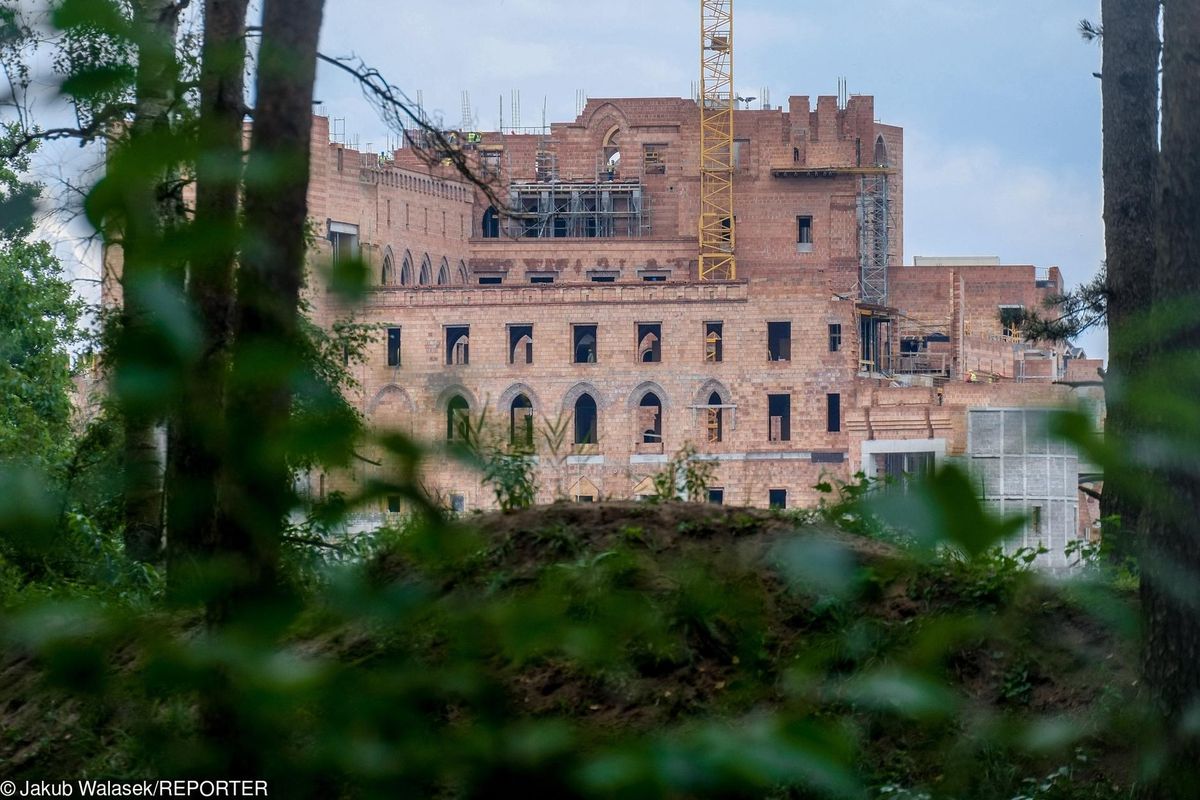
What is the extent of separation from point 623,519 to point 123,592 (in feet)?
9.22

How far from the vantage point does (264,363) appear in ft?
2.54

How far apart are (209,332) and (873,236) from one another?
49.9 meters

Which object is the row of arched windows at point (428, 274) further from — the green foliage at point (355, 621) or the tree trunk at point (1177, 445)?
the green foliage at point (355, 621)

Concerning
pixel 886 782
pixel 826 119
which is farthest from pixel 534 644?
pixel 826 119

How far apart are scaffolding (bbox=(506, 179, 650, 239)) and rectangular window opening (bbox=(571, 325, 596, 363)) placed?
268 inches

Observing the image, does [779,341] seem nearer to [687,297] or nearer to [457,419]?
[687,297]

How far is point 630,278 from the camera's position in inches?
1838

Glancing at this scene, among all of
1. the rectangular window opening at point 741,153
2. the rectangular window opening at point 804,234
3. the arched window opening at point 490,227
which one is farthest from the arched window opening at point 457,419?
the arched window opening at point 490,227

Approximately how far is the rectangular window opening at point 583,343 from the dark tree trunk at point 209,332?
40589 mm

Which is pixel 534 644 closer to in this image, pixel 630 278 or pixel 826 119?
pixel 630 278

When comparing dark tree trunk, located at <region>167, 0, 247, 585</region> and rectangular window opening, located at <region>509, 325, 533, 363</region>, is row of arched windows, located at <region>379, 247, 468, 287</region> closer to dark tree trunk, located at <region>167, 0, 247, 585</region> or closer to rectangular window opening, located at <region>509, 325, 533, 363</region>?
rectangular window opening, located at <region>509, 325, 533, 363</region>

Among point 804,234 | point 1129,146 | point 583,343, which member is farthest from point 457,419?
point 804,234

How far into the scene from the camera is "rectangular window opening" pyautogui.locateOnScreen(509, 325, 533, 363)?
41.5 metres

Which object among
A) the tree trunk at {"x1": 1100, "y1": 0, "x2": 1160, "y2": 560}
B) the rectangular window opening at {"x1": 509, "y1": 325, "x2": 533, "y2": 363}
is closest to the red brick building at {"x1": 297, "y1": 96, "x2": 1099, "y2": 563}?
the rectangular window opening at {"x1": 509, "y1": 325, "x2": 533, "y2": 363}
